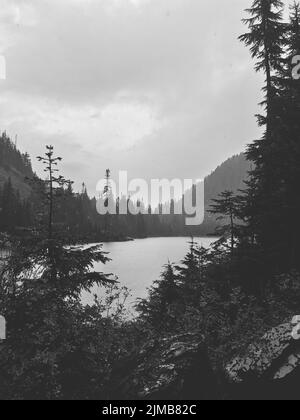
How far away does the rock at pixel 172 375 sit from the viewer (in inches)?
261

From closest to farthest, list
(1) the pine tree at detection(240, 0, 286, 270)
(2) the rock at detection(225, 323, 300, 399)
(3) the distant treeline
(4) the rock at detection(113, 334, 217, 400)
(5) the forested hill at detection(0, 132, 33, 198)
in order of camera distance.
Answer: (2) the rock at detection(225, 323, 300, 399) < (4) the rock at detection(113, 334, 217, 400) < (1) the pine tree at detection(240, 0, 286, 270) < (3) the distant treeline < (5) the forested hill at detection(0, 132, 33, 198)

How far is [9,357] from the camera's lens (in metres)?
7.51

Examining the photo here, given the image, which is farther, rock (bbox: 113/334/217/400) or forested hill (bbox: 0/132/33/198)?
forested hill (bbox: 0/132/33/198)

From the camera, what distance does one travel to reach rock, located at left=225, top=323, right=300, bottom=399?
20.3 ft

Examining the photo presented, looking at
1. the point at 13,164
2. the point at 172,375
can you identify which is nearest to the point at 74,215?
the point at 13,164

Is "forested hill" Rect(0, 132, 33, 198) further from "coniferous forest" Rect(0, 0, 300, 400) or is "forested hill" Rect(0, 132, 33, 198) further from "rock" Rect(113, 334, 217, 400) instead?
"rock" Rect(113, 334, 217, 400)

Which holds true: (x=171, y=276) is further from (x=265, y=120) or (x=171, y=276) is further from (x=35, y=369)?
(x=265, y=120)

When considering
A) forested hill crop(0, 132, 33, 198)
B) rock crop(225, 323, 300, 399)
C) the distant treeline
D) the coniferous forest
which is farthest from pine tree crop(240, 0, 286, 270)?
forested hill crop(0, 132, 33, 198)

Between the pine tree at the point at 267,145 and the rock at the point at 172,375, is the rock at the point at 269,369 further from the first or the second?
the pine tree at the point at 267,145

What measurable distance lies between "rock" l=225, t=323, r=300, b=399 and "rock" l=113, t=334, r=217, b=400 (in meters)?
0.54

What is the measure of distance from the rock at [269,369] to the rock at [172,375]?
21.3 inches

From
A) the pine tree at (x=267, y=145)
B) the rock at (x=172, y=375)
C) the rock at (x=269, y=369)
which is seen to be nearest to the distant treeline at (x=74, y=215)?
the pine tree at (x=267, y=145)
